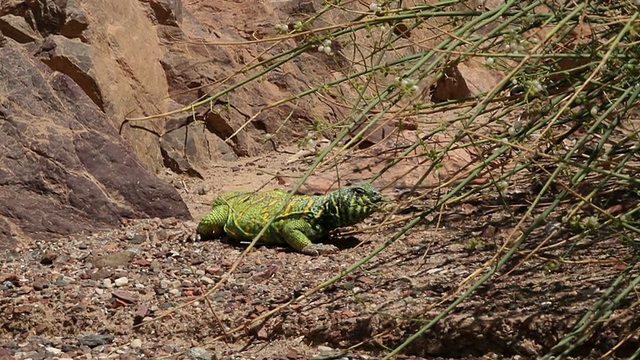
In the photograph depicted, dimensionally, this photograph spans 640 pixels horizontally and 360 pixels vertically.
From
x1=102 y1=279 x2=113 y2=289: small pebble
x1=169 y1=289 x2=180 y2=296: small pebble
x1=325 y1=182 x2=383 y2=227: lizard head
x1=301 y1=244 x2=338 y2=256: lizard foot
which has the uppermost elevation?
x1=325 y1=182 x2=383 y2=227: lizard head

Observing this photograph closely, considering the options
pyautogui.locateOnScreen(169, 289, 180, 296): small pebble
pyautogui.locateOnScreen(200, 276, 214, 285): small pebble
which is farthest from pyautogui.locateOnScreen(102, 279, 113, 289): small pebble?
pyautogui.locateOnScreen(200, 276, 214, 285): small pebble

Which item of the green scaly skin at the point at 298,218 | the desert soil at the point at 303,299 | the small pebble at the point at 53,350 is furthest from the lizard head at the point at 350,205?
the small pebble at the point at 53,350

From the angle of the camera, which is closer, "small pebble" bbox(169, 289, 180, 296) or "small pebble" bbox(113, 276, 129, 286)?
"small pebble" bbox(169, 289, 180, 296)

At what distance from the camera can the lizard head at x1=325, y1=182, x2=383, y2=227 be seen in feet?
Result: 18.1

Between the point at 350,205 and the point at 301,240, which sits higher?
the point at 350,205

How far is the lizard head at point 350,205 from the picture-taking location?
551 cm

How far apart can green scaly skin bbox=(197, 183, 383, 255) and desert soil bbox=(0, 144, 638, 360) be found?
0.30 ft

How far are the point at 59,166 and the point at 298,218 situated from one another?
5.08 feet

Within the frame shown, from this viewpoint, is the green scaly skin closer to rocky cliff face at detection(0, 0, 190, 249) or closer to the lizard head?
the lizard head

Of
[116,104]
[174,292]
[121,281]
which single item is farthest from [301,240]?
[116,104]

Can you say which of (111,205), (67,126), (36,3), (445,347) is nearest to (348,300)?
(445,347)

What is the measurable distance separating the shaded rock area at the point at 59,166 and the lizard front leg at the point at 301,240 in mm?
997

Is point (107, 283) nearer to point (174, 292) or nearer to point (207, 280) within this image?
point (174, 292)

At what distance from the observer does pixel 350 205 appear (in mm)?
5586
